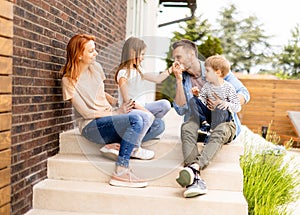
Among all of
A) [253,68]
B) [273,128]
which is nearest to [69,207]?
[273,128]

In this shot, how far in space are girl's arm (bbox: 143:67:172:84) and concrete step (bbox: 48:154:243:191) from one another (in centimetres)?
70

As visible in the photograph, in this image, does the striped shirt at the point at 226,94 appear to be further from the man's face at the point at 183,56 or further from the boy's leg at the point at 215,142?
the man's face at the point at 183,56

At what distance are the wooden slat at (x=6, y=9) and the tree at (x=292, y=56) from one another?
21.4m

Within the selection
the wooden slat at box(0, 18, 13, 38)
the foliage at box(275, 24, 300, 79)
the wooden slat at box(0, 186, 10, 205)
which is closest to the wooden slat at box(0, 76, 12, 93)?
the wooden slat at box(0, 18, 13, 38)

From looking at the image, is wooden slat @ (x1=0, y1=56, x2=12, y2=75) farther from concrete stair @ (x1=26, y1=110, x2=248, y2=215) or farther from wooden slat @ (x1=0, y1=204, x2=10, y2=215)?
concrete stair @ (x1=26, y1=110, x2=248, y2=215)

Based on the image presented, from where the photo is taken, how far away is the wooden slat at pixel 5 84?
2.45 metres

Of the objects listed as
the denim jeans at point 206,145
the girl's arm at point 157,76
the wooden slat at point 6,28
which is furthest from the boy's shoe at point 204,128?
the wooden slat at point 6,28

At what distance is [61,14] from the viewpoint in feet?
11.5

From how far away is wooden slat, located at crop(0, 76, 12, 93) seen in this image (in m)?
2.45

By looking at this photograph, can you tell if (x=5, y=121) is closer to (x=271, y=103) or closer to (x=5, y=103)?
(x=5, y=103)

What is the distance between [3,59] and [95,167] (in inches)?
45.1

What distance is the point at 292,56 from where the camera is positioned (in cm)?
2277

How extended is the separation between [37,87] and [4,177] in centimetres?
74

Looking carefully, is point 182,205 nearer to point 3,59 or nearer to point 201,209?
point 201,209
